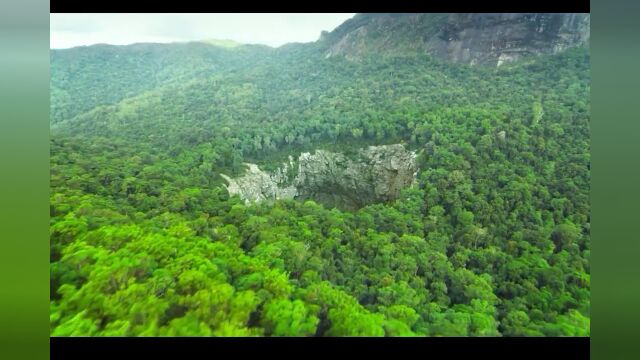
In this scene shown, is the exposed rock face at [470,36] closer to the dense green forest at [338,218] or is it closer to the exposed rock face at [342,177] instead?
the dense green forest at [338,218]

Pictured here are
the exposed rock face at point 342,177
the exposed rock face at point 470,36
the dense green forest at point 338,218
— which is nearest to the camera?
the dense green forest at point 338,218

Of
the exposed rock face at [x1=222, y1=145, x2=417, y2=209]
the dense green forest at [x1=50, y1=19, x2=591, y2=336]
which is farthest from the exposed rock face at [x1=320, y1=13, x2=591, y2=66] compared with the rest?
the exposed rock face at [x1=222, y1=145, x2=417, y2=209]

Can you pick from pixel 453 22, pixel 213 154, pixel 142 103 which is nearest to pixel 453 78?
pixel 453 22

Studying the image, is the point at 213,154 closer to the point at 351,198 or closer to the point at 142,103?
the point at 351,198

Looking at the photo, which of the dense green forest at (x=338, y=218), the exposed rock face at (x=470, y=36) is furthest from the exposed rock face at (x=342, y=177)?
the exposed rock face at (x=470, y=36)

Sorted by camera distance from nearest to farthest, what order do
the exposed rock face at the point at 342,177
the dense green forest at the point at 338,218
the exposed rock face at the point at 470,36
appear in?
the dense green forest at the point at 338,218
the exposed rock face at the point at 342,177
the exposed rock face at the point at 470,36
